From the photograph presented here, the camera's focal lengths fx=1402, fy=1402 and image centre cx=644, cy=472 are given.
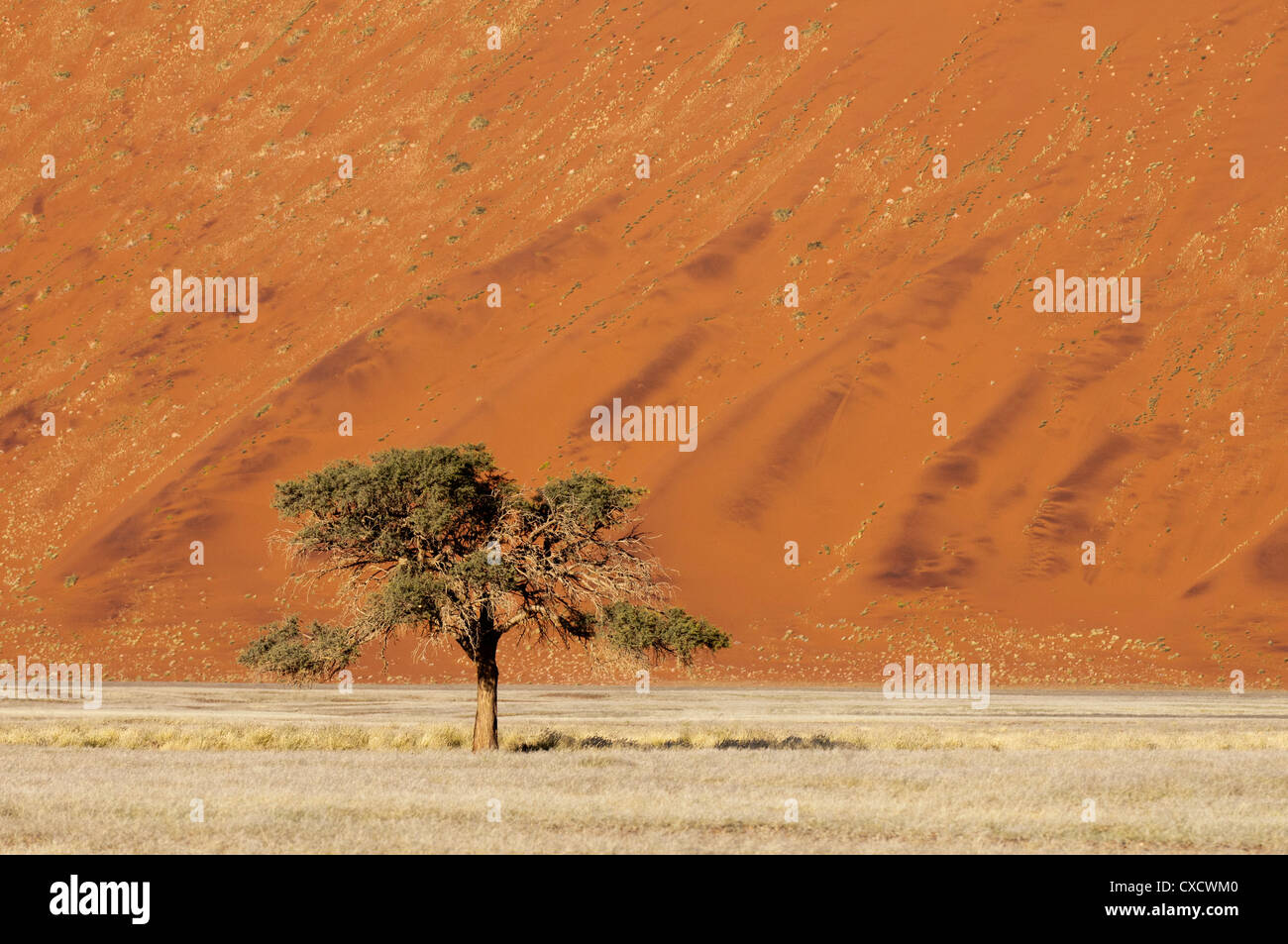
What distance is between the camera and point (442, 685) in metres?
64.4

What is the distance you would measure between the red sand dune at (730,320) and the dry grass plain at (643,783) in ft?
76.6

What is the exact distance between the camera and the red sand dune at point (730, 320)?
69125 mm

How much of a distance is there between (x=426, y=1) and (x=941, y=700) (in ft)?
291

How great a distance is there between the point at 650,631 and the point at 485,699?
13.1 ft

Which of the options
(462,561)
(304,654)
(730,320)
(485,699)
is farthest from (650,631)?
(730,320)

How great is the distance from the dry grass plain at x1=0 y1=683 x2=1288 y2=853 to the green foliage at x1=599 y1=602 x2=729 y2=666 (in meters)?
2.33

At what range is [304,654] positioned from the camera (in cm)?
3089

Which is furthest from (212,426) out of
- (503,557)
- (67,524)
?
(503,557)
